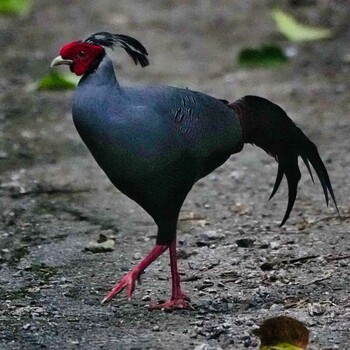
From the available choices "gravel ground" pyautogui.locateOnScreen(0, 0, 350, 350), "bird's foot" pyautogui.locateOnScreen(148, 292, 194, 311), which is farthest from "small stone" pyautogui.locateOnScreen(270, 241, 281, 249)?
"bird's foot" pyautogui.locateOnScreen(148, 292, 194, 311)

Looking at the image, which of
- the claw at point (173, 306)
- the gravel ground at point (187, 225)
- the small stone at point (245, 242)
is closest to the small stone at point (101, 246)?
the gravel ground at point (187, 225)

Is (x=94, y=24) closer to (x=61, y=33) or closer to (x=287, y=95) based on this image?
(x=61, y=33)

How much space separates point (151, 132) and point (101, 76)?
30 centimetres

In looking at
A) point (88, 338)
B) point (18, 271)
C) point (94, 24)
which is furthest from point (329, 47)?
point (88, 338)

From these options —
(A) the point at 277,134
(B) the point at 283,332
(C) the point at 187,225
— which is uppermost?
(A) the point at 277,134

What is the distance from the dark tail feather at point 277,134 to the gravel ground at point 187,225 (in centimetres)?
41

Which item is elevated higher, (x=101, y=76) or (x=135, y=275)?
(x=101, y=76)

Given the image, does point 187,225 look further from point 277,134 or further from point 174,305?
point 174,305

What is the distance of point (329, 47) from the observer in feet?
26.2

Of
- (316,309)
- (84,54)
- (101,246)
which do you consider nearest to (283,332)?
(316,309)

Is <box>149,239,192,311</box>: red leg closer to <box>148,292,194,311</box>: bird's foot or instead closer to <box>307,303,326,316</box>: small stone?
<box>148,292,194,311</box>: bird's foot

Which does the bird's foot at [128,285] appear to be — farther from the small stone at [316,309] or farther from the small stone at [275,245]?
the small stone at [275,245]

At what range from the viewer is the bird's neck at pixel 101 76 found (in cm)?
367

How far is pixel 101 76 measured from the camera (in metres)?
3.68
